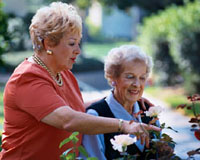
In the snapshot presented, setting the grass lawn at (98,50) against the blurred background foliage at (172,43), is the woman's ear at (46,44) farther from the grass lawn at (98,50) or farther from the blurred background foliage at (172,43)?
the grass lawn at (98,50)

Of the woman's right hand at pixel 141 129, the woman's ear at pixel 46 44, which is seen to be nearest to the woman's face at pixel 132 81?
the woman's ear at pixel 46 44

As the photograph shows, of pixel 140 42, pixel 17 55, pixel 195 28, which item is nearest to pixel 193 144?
pixel 195 28

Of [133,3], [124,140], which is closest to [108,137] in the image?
[124,140]

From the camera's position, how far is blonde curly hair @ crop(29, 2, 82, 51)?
266 centimetres

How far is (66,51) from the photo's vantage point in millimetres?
2721

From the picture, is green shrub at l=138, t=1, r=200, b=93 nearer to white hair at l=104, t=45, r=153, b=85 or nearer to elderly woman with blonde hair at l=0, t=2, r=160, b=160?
white hair at l=104, t=45, r=153, b=85

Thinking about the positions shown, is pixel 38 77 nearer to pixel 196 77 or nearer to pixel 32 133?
pixel 32 133

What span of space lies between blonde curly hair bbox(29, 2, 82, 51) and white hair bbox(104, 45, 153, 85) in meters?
0.46

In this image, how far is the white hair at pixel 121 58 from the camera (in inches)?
120

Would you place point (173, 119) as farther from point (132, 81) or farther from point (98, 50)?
point (98, 50)

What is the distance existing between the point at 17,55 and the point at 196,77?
1058cm

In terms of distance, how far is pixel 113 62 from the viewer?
10.2 feet

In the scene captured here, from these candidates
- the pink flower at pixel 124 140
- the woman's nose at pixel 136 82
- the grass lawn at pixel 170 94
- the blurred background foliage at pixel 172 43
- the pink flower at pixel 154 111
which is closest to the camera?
the pink flower at pixel 124 140

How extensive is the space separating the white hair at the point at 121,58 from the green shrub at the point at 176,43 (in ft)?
24.0
